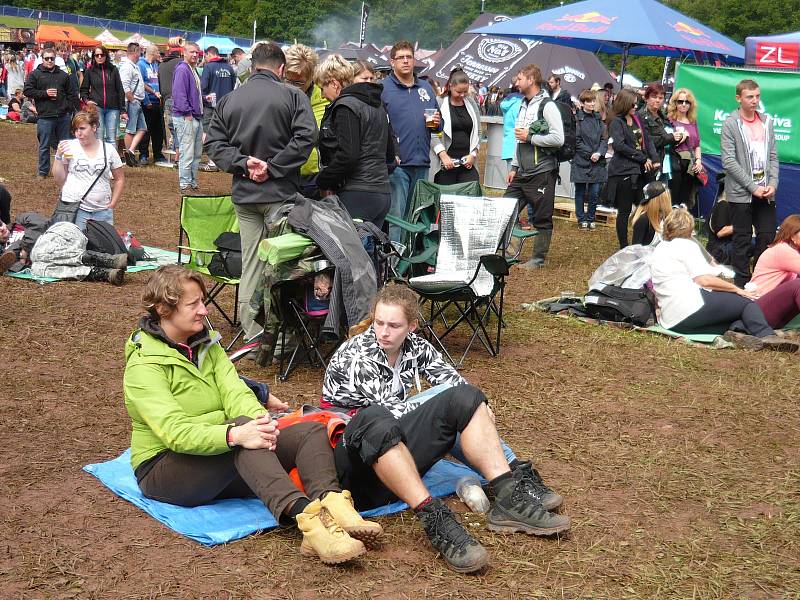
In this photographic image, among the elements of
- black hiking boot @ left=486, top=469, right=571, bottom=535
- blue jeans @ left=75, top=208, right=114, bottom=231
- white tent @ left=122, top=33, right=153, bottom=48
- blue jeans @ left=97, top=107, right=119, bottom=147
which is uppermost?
white tent @ left=122, top=33, right=153, bottom=48

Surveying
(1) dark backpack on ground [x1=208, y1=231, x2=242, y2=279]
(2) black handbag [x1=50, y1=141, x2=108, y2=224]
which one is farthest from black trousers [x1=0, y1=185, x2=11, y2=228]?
(1) dark backpack on ground [x1=208, y1=231, x2=242, y2=279]

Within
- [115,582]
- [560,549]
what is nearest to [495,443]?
[560,549]

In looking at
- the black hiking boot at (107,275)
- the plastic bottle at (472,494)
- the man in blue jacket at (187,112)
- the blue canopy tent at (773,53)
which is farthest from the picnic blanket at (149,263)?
the blue canopy tent at (773,53)

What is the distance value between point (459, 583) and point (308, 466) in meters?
0.71

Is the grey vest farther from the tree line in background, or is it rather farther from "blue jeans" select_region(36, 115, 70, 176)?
the tree line in background

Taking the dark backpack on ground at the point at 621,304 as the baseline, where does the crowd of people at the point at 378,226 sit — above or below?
above

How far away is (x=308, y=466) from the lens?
3582 millimetres

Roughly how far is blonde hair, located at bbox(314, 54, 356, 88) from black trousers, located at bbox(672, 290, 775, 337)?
2.97m

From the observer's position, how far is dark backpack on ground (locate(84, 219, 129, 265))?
7918 millimetres

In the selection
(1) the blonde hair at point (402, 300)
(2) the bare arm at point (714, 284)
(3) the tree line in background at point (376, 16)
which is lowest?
(2) the bare arm at point (714, 284)

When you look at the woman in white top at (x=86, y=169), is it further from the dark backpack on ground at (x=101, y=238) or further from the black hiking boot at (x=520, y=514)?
the black hiking boot at (x=520, y=514)

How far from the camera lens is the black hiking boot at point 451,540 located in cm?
338

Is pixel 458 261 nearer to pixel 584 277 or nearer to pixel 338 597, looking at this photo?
pixel 584 277

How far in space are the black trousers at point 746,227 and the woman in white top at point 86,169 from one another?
5.50 m
